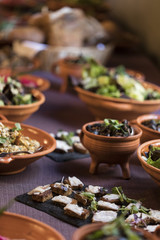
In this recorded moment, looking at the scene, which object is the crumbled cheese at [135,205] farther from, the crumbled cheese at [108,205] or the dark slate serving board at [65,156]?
the dark slate serving board at [65,156]

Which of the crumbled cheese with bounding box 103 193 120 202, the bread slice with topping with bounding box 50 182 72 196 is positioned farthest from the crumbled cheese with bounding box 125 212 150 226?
the bread slice with topping with bounding box 50 182 72 196

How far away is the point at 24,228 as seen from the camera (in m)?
0.99

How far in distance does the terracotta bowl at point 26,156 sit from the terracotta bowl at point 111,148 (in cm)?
14

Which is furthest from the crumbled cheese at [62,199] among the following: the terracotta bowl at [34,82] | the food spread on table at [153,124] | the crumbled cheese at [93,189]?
the terracotta bowl at [34,82]

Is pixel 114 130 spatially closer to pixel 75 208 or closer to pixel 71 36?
pixel 75 208

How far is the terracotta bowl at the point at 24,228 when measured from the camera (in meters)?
0.96

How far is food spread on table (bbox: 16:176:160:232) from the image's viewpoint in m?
1.23

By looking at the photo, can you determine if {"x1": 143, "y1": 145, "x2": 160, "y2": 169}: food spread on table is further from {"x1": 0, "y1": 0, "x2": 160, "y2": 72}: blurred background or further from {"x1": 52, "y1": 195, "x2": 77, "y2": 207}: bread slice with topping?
{"x1": 0, "y1": 0, "x2": 160, "y2": 72}: blurred background

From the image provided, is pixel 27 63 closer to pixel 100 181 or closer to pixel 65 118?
pixel 65 118

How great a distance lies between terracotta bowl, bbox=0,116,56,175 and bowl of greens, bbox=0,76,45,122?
0.17m

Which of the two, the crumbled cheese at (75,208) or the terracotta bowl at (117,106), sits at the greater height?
the crumbled cheese at (75,208)

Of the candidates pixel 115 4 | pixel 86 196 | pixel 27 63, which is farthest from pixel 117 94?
pixel 115 4

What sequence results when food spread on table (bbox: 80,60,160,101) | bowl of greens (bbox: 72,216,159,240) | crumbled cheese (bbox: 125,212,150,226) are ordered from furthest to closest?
food spread on table (bbox: 80,60,160,101) → crumbled cheese (bbox: 125,212,150,226) → bowl of greens (bbox: 72,216,159,240)

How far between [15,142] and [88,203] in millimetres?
350
